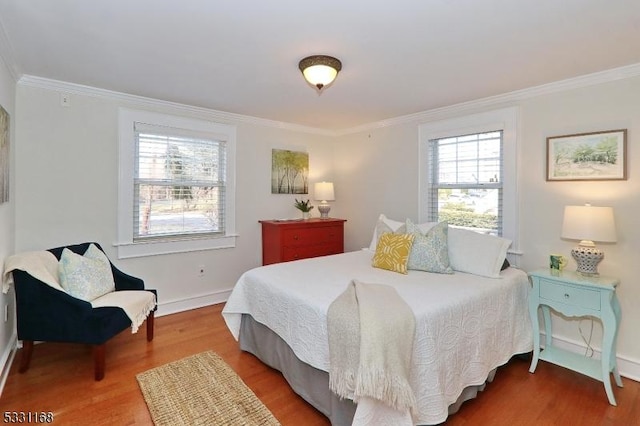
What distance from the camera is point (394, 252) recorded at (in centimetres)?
272

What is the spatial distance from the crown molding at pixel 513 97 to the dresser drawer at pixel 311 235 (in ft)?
4.82

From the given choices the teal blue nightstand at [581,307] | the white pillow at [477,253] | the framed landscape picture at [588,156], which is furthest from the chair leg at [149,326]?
the framed landscape picture at [588,156]

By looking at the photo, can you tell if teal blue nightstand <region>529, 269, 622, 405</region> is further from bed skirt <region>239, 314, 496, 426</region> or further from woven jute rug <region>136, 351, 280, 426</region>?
woven jute rug <region>136, 351, 280, 426</region>

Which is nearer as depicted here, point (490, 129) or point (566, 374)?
point (566, 374)

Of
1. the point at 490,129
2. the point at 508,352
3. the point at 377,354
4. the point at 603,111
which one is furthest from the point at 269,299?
the point at 603,111

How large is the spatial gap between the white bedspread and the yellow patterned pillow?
0.08m

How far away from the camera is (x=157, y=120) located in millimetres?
3363

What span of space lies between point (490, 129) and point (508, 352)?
2.04m

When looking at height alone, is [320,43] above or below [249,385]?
above

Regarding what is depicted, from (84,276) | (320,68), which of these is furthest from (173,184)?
(320,68)

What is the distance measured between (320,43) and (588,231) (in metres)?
2.28

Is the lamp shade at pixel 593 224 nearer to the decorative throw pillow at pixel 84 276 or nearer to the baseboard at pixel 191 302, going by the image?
the baseboard at pixel 191 302

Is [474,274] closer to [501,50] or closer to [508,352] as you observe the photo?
[508,352]

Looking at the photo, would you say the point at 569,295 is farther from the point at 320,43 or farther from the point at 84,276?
the point at 84,276
